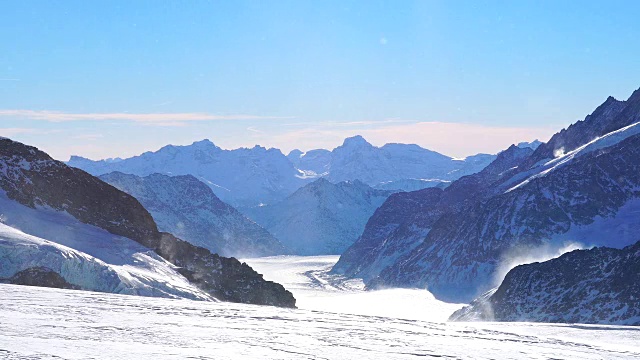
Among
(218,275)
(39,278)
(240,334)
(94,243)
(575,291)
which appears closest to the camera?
(240,334)

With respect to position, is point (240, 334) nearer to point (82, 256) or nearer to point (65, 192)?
point (82, 256)

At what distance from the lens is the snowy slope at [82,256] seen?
64.5 m

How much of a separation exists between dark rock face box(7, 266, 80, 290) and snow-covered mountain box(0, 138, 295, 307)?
792 mm

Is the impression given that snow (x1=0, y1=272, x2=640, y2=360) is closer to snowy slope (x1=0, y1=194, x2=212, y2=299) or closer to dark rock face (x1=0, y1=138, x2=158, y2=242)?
snowy slope (x1=0, y1=194, x2=212, y2=299)

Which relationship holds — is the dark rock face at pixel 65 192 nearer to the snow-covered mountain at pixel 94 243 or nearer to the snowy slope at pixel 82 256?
the snow-covered mountain at pixel 94 243

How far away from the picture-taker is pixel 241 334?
97.0 ft

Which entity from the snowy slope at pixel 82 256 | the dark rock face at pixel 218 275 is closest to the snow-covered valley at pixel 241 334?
the snowy slope at pixel 82 256

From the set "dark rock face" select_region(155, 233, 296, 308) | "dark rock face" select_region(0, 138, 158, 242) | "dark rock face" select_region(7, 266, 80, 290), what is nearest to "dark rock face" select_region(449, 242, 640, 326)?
"dark rock face" select_region(155, 233, 296, 308)

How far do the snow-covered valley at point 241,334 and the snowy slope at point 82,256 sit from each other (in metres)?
24.0

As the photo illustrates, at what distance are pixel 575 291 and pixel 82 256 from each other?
92840mm

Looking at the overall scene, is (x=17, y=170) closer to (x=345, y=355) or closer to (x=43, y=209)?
(x=43, y=209)

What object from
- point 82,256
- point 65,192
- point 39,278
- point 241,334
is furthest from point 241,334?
point 65,192

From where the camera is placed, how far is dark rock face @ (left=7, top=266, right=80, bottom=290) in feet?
197

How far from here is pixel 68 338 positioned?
2548 cm
